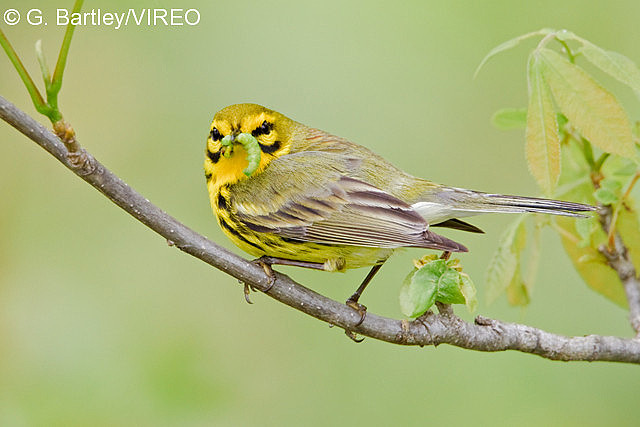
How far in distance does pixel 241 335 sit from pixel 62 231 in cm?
144

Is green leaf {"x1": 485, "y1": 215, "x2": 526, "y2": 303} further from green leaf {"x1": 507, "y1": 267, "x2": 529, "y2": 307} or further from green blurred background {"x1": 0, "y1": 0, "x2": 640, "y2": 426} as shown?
green blurred background {"x1": 0, "y1": 0, "x2": 640, "y2": 426}

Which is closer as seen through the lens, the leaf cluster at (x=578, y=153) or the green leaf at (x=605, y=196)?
the leaf cluster at (x=578, y=153)

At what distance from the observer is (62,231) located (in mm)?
5516

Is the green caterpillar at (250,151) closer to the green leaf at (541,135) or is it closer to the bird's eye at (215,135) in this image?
the green leaf at (541,135)

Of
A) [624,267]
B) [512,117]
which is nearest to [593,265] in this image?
[624,267]

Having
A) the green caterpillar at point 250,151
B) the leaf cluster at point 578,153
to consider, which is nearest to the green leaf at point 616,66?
the leaf cluster at point 578,153

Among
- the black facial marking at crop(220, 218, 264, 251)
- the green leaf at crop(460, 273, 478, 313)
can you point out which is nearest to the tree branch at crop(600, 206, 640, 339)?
the green leaf at crop(460, 273, 478, 313)

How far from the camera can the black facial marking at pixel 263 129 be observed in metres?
4.04

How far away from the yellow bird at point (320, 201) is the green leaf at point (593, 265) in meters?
0.22

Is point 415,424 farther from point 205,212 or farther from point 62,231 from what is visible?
point 62,231

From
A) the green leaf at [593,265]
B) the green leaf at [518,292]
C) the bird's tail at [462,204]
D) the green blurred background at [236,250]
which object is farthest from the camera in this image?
the green blurred background at [236,250]

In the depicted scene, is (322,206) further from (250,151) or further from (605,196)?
(605,196)

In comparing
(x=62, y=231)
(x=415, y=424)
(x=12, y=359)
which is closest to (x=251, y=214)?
(x=12, y=359)

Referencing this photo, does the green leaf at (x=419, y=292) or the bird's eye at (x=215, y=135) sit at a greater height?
the bird's eye at (x=215, y=135)
